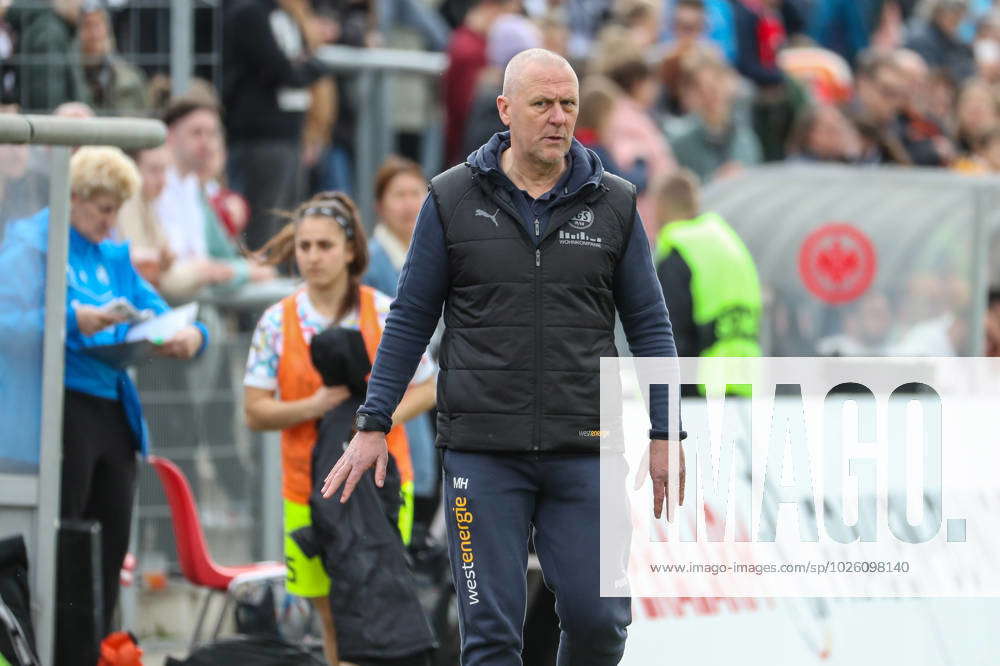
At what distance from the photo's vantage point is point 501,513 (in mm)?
6332

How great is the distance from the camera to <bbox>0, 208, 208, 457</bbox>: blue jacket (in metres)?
7.78

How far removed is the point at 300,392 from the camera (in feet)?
25.5

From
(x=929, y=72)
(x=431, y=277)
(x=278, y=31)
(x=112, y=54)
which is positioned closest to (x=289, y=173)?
(x=278, y=31)

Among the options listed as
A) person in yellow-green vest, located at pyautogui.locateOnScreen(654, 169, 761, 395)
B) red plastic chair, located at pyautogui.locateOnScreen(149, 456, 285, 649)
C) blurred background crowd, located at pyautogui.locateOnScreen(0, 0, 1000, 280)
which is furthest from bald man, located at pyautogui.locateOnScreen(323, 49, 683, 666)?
person in yellow-green vest, located at pyautogui.locateOnScreen(654, 169, 761, 395)

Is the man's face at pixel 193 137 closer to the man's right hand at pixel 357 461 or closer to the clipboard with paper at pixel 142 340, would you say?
the clipboard with paper at pixel 142 340

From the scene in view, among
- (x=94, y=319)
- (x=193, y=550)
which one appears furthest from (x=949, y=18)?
(x=94, y=319)

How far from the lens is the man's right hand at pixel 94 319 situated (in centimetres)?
780

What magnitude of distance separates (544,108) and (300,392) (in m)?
2.00

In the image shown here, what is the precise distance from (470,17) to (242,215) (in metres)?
3.87

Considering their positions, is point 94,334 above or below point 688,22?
below

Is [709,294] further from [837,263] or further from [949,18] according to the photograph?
[949,18]

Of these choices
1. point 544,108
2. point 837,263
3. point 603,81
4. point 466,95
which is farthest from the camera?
point 466,95

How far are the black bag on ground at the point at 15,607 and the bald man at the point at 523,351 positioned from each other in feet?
5.42

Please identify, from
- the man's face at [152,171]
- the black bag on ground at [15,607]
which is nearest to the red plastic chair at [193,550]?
the black bag on ground at [15,607]
